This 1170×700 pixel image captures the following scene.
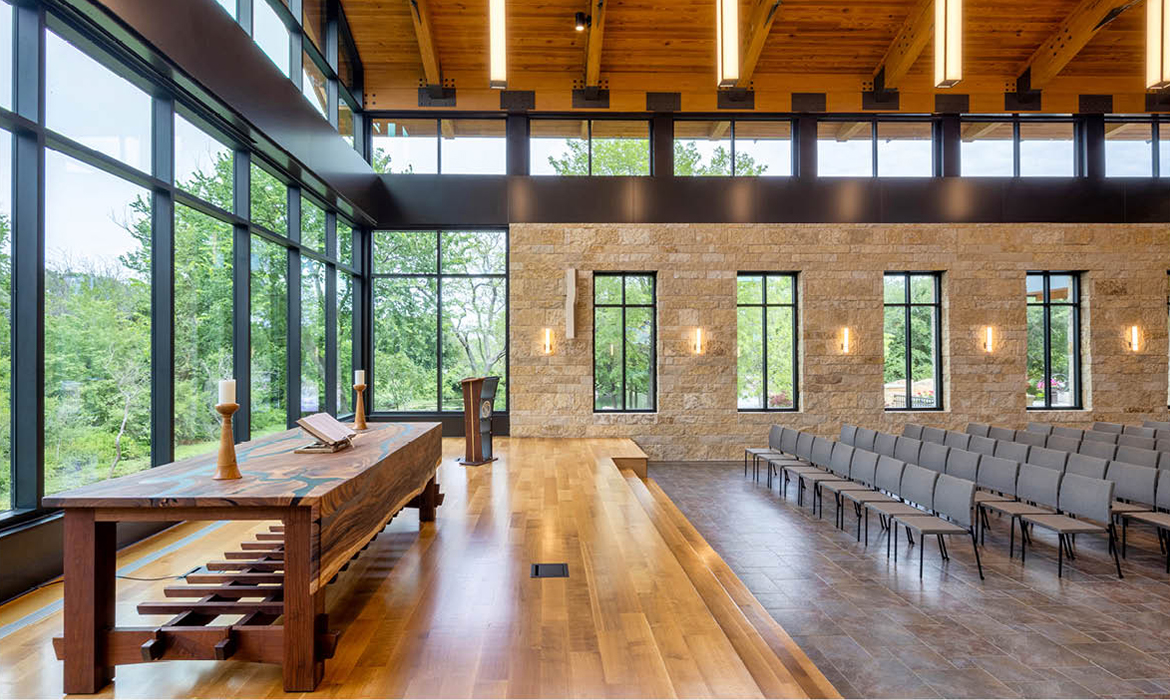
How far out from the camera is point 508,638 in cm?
249

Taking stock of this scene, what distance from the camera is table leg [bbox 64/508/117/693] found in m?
1.98

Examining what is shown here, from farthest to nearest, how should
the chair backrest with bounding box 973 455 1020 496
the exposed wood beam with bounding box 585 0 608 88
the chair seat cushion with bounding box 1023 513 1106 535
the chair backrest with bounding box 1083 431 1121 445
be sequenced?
the exposed wood beam with bounding box 585 0 608 88, the chair backrest with bounding box 1083 431 1121 445, the chair backrest with bounding box 973 455 1020 496, the chair seat cushion with bounding box 1023 513 1106 535

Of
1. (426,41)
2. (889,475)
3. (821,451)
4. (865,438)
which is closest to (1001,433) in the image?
(865,438)

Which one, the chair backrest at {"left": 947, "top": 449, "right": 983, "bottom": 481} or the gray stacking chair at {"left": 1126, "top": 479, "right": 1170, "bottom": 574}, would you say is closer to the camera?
the gray stacking chair at {"left": 1126, "top": 479, "right": 1170, "bottom": 574}

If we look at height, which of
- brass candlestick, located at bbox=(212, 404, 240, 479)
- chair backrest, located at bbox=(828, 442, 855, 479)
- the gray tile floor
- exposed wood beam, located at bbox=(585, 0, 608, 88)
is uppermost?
exposed wood beam, located at bbox=(585, 0, 608, 88)

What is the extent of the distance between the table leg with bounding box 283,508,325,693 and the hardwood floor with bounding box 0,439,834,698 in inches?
3.6

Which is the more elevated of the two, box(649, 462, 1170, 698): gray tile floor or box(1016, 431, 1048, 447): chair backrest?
box(1016, 431, 1048, 447): chair backrest

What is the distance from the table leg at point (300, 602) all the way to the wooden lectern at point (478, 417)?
4.10 meters

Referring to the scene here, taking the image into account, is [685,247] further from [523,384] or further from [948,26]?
[948,26]

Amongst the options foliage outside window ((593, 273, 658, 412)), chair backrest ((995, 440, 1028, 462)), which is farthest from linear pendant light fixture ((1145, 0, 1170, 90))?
foliage outside window ((593, 273, 658, 412))

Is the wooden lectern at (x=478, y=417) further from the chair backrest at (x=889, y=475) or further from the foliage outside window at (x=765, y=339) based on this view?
the foliage outside window at (x=765, y=339)

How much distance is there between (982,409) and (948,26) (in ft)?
20.4

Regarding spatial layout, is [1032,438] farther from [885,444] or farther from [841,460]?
[841,460]

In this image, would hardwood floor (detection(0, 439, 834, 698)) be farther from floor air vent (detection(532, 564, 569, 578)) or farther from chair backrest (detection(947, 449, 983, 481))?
chair backrest (detection(947, 449, 983, 481))
